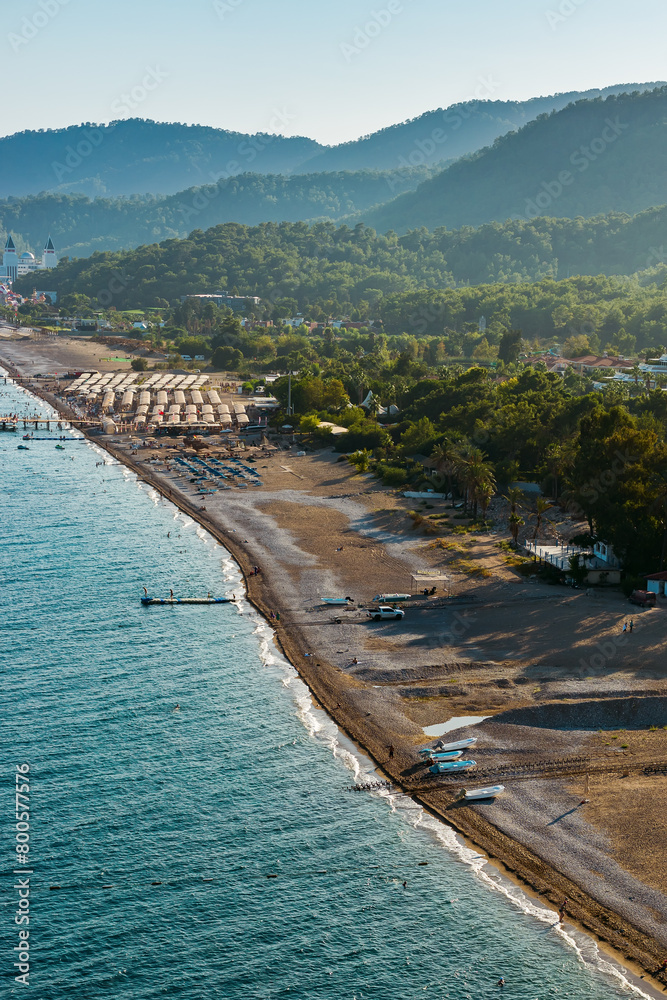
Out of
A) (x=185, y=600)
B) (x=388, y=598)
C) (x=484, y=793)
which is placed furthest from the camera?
(x=185, y=600)

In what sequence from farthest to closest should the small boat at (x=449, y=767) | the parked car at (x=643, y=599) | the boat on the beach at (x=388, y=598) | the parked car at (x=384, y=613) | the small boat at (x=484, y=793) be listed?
the boat on the beach at (x=388, y=598) → the parked car at (x=384, y=613) → the parked car at (x=643, y=599) → the small boat at (x=449, y=767) → the small boat at (x=484, y=793)

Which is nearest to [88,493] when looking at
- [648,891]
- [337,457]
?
[337,457]

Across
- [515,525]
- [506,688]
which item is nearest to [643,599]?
[506,688]

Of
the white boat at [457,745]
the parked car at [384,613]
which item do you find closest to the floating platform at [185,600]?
the parked car at [384,613]

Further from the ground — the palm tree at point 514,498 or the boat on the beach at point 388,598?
the palm tree at point 514,498

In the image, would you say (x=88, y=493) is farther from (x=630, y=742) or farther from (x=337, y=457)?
(x=630, y=742)

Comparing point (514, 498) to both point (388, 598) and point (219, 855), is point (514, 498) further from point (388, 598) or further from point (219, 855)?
point (219, 855)

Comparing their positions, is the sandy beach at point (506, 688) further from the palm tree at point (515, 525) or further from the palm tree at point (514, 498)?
the palm tree at point (514, 498)

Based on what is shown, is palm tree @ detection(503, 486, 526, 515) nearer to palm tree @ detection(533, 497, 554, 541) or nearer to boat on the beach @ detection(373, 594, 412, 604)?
palm tree @ detection(533, 497, 554, 541)
